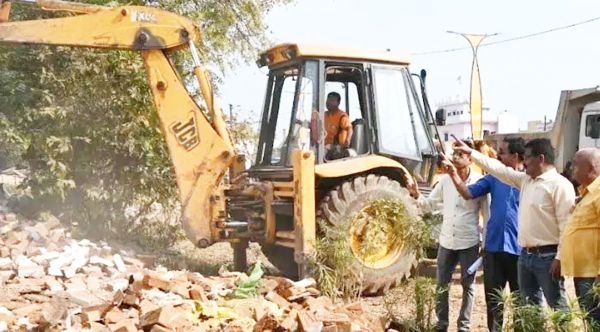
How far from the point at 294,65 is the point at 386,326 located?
11.1 feet

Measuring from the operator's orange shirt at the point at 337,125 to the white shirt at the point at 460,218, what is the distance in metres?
2.03

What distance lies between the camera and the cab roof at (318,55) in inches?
295

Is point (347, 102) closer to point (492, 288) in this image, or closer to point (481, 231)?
point (481, 231)

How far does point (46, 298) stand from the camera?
20.6 feet

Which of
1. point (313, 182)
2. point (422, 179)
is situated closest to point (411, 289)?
point (313, 182)

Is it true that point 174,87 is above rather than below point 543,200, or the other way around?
above

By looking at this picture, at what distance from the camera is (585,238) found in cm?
415

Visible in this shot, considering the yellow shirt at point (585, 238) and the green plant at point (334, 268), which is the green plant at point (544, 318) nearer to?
the yellow shirt at point (585, 238)

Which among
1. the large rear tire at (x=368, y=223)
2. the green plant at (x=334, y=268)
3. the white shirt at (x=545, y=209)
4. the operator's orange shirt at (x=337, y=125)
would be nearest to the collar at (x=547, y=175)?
the white shirt at (x=545, y=209)

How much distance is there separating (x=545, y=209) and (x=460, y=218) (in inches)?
41.4

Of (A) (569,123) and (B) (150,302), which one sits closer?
(B) (150,302)

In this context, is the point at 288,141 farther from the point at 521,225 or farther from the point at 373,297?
the point at 521,225

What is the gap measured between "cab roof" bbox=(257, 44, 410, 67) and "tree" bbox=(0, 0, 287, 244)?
8.88ft

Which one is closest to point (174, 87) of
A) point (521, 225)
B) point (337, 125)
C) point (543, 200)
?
point (337, 125)
